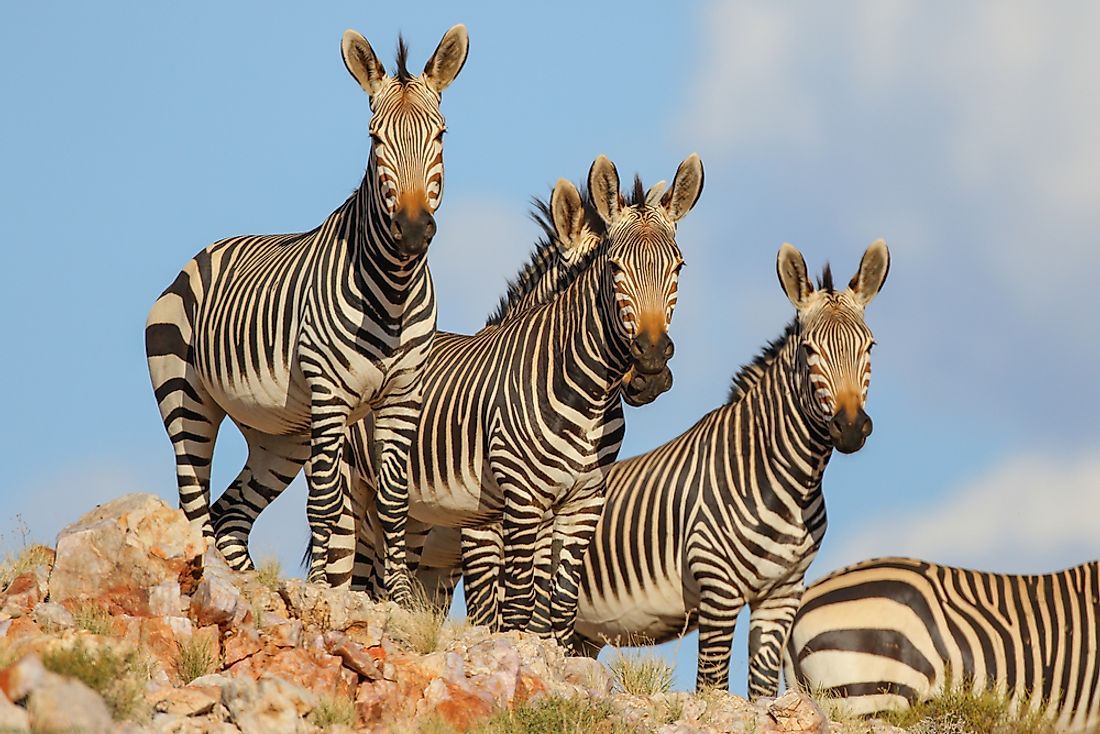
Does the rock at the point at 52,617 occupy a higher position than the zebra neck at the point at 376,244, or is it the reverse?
the zebra neck at the point at 376,244

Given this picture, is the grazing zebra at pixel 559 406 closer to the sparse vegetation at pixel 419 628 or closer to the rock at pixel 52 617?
the sparse vegetation at pixel 419 628

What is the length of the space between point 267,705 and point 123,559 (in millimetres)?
1922

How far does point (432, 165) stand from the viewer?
14.3m

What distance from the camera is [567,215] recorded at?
60.4 ft

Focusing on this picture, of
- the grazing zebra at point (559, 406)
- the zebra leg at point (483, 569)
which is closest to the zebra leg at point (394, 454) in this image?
the grazing zebra at point (559, 406)

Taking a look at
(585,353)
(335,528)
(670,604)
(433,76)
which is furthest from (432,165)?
(670,604)

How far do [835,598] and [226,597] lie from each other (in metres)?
6.22

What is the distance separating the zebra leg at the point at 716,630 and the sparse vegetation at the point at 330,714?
4.46m

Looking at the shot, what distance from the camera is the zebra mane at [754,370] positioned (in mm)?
17034

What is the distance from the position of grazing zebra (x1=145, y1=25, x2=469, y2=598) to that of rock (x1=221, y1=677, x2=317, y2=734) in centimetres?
295

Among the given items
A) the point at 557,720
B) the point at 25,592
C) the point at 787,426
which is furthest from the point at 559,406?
the point at 25,592

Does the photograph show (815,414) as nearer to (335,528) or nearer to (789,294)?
(789,294)

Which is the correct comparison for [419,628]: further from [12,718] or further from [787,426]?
[787,426]

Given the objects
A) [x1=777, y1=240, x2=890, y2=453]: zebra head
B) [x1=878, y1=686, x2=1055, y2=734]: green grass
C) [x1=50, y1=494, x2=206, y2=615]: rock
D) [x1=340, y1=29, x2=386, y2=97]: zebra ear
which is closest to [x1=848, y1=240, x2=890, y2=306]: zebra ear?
[x1=777, y1=240, x2=890, y2=453]: zebra head
